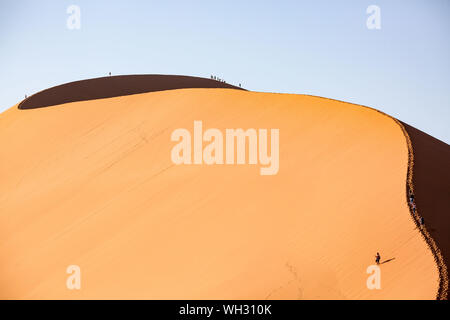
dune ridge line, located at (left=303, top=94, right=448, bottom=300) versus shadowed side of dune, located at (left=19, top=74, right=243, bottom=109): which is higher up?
shadowed side of dune, located at (left=19, top=74, right=243, bottom=109)

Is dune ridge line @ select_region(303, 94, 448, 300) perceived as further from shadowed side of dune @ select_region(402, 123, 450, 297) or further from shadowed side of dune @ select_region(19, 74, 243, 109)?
shadowed side of dune @ select_region(19, 74, 243, 109)

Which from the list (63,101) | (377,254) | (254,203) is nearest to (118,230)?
(254,203)

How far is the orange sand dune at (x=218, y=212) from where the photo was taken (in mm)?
20250

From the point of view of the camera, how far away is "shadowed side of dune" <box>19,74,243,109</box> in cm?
4194

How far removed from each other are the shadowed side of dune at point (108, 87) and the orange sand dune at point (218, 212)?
19.4 ft

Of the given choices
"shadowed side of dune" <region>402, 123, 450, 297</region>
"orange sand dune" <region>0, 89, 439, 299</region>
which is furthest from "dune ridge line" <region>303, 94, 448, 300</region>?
"orange sand dune" <region>0, 89, 439, 299</region>

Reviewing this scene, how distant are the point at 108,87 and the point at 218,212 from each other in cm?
2095

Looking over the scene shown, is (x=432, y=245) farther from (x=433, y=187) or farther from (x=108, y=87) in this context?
(x=108, y=87)

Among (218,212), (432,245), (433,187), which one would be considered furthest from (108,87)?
(432,245)

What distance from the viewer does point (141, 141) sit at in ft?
109

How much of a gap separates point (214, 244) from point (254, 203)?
7.93 feet

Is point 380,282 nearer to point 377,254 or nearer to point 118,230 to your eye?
point 377,254

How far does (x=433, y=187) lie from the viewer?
2362 cm

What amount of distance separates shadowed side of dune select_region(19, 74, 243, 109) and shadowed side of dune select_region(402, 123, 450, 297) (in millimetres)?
17819
